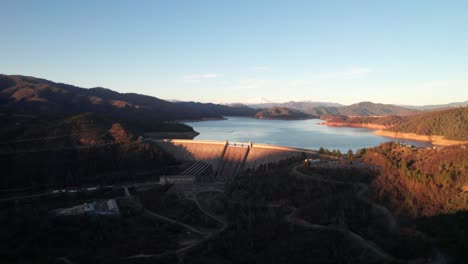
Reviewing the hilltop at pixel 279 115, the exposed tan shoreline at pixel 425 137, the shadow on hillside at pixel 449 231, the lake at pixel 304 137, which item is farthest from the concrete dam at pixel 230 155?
the hilltop at pixel 279 115

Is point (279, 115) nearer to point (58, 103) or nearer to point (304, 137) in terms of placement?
point (304, 137)

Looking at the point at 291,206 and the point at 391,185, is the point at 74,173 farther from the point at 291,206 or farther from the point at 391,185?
the point at 391,185

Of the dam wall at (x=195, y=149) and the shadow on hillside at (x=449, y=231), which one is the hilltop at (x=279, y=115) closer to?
the dam wall at (x=195, y=149)

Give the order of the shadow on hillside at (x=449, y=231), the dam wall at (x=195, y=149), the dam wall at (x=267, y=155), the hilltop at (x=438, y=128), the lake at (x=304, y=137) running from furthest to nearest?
the hilltop at (x=438, y=128), the lake at (x=304, y=137), the dam wall at (x=195, y=149), the dam wall at (x=267, y=155), the shadow on hillside at (x=449, y=231)

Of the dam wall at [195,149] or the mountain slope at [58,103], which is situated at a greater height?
the mountain slope at [58,103]

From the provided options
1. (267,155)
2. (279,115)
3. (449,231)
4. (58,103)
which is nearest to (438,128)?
(267,155)

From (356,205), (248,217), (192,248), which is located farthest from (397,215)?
(192,248)

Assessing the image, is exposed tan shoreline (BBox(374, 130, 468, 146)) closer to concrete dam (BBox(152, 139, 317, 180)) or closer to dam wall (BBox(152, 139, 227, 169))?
concrete dam (BBox(152, 139, 317, 180))

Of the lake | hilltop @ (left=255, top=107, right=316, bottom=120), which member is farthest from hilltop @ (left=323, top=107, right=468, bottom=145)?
hilltop @ (left=255, top=107, right=316, bottom=120)
